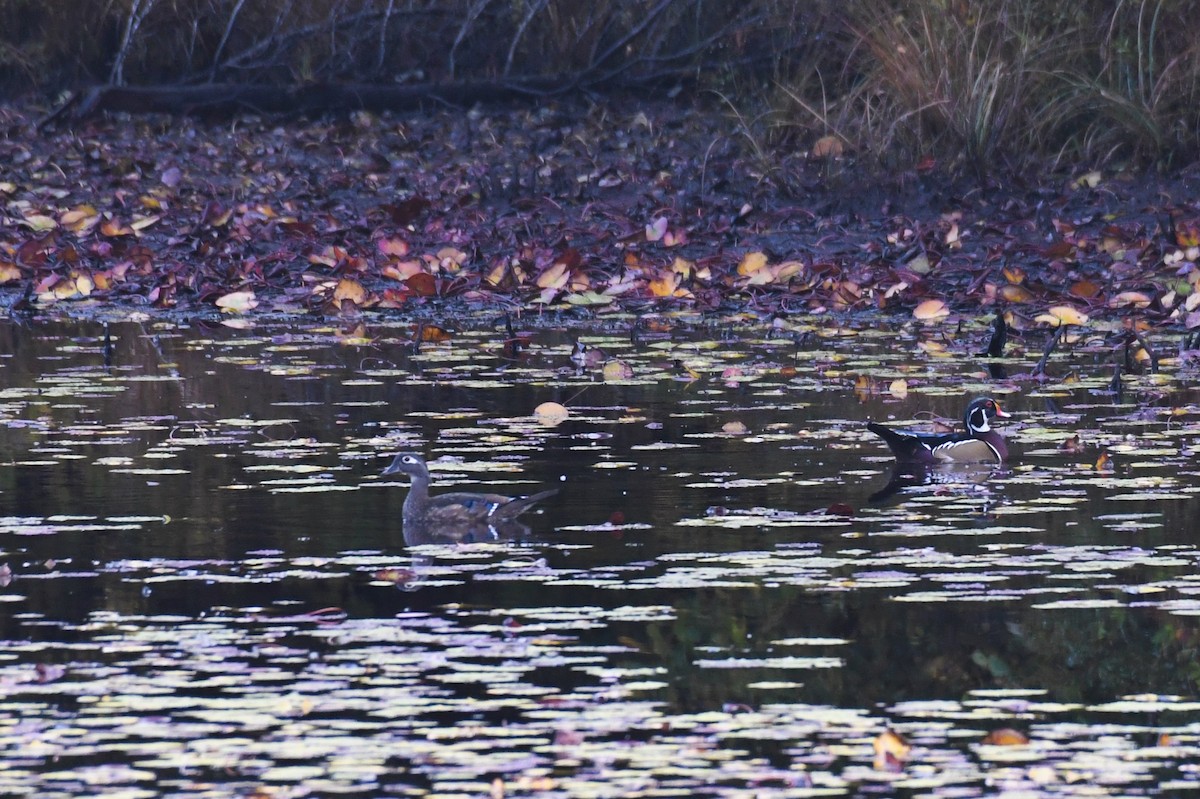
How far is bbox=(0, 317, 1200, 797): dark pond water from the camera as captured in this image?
531 cm

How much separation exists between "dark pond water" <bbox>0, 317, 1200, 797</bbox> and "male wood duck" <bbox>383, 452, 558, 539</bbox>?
0.12 m

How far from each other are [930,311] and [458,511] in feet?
20.4

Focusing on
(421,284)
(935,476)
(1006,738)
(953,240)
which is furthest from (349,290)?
(1006,738)

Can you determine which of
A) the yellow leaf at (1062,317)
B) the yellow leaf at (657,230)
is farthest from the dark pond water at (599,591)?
the yellow leaf at (657,230)

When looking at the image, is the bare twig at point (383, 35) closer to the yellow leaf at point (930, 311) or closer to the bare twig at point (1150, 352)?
the yellow leaf at point (930, 311)

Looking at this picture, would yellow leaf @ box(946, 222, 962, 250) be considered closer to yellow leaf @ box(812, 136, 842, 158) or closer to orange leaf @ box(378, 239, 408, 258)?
yellow leaf @ box(812, 136, 842, 158)

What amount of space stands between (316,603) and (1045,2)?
1157 centimetres

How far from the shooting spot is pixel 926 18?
1639 cm

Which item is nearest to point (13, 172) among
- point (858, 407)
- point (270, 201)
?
point (270, 201)

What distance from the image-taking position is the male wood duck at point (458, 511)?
776cm

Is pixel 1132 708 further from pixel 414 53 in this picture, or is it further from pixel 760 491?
pixel 414 53

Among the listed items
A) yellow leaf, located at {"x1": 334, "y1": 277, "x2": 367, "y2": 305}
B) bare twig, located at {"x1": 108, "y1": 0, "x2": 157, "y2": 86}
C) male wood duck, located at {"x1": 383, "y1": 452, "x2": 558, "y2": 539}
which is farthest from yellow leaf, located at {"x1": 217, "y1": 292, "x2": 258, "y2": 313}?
bare twig, located at {"x1": 108, "y1": 0, "x2": 157, "y2": 86}

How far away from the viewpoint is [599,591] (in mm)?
6848

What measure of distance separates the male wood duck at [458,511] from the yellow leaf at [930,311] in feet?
18.8
